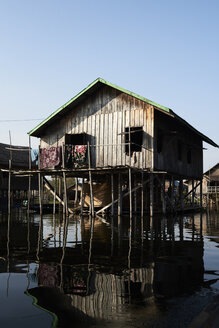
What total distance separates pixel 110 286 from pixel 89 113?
52.9ft

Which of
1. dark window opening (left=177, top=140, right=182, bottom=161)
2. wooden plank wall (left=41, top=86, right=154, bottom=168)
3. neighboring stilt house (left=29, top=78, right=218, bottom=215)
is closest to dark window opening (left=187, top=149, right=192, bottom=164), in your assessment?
dark window opening (left=177, top=140, right=182, bottom=161)

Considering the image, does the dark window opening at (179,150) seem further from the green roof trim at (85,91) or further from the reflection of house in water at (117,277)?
the reflection of house in water at (117,277)

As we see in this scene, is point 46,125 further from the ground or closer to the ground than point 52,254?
further from the ground

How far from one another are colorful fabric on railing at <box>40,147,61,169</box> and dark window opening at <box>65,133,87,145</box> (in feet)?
3.20

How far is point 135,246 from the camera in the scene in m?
8.16

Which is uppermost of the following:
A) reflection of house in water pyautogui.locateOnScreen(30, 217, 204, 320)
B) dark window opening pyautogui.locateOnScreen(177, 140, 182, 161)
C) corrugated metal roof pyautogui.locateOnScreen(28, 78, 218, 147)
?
corrugated metal roof pyautogui.locateOnScreen(28, 78, 218, 147)

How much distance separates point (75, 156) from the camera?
19.5m

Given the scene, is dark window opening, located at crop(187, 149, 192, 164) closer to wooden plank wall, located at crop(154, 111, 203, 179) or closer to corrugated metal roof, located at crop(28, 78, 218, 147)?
wooden plank wall, located at crop(154, 111, 203, 179)

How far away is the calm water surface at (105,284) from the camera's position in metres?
3.36

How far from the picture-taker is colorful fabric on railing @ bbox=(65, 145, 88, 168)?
63.4 feet

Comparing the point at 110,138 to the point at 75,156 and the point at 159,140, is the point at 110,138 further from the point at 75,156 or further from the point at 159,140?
the point at 159,140

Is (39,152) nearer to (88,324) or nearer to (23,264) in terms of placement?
(23,264)

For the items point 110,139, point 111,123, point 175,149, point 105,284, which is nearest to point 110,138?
point 110,139

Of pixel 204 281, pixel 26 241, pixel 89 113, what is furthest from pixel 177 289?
pixel 89 113
